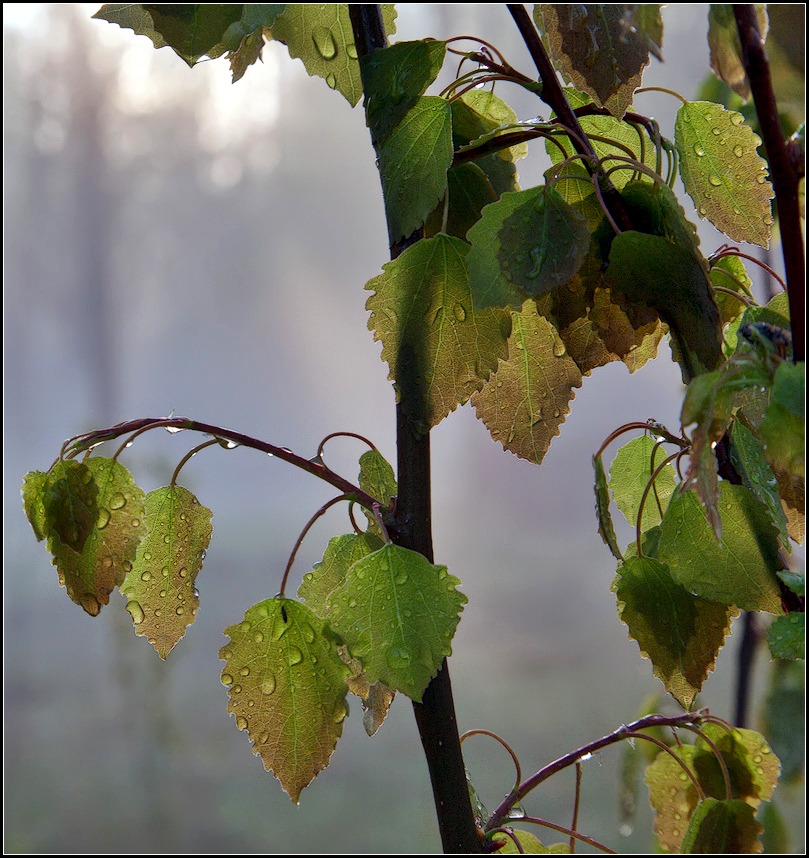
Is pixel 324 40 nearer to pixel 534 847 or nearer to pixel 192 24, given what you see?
pixel 192 24

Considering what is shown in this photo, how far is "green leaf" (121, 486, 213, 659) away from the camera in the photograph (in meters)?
0.33

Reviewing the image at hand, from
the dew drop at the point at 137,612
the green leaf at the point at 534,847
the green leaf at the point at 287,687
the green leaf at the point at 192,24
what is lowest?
the green leaf at the point at 534,847

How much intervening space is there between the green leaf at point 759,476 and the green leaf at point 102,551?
0.69 feet

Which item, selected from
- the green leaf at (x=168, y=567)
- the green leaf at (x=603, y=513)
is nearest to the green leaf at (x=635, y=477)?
the green leaf at (x=603, y=513)

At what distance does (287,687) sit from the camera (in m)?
0.31

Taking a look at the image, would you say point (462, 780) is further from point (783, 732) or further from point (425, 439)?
point (783, 732)

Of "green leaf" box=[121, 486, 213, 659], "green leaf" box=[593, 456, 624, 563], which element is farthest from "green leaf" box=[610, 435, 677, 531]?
"green leaf" box=[121, 486, 213, 659]

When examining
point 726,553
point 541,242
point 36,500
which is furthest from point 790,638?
point 36,500

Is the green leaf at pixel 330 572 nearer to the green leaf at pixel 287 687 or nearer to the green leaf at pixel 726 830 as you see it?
the green leaf at pixel 287 687

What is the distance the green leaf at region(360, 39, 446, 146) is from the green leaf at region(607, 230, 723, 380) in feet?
0.27

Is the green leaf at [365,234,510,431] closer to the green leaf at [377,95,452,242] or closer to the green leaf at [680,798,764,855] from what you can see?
the green leaf at [377,95,452,242]

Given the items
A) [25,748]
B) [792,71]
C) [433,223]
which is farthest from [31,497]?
[25,748]

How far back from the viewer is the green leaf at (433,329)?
0.90 ft

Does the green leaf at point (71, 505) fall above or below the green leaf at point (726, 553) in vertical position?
above
